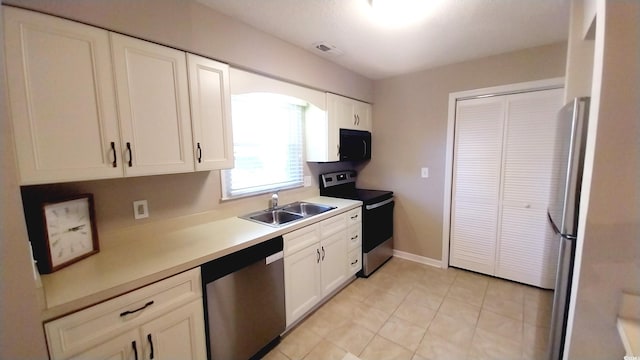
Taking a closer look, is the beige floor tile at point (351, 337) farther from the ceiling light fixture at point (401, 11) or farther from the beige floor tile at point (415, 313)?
the ceiling light fixture at point (401, 11)

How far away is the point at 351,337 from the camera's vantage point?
197cm

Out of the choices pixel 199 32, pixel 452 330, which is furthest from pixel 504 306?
pixel 199 32

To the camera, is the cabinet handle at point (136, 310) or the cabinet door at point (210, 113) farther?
the cabinet door at point (210, 113)

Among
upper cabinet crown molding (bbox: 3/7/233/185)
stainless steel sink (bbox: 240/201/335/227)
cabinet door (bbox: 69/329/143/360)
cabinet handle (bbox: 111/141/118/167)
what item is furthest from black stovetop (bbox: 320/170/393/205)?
cabinet door (bbox: 69/329/143/360)

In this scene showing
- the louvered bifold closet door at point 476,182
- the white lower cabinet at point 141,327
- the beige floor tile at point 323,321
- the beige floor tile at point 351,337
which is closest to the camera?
the white lower cabinet at point 141,327

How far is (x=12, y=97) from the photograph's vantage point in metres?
1.02

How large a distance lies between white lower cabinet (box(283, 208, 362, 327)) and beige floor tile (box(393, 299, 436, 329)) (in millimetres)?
598

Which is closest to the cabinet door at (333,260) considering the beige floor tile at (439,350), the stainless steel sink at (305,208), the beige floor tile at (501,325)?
the stainless steel sink at (305,208)

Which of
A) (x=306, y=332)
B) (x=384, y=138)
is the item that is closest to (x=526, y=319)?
(x=306, y=332)

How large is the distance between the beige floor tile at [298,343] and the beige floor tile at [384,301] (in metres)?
0.67

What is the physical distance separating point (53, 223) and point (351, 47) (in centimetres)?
241

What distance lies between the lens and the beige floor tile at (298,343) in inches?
71.5

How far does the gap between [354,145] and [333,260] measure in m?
1.43

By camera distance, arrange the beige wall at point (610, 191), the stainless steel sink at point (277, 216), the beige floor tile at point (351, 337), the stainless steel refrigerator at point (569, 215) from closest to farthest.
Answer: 1. the beige wall at point (610, 191)
2. the stainless steel refrigerator at point (569, 215)
3. the beige floor tile at point (351, 337)
4. the stainless steel sink at point (277, 216)
